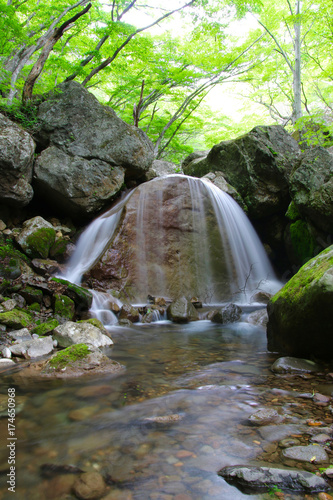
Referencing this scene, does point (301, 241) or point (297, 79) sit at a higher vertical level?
point (297, 79)

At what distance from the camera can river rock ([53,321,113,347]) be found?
15.3ft

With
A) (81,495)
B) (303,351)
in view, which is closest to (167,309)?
(303,351)

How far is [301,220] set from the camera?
35.8 feet

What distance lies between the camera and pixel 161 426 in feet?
7.79

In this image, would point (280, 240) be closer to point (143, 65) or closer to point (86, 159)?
point (86, 159)

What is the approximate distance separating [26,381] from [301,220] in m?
10.3

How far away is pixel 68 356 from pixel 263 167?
11.2 m

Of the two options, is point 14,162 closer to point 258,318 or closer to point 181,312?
point 181,312

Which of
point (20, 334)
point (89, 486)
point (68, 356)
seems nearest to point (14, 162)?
point (20, 334)

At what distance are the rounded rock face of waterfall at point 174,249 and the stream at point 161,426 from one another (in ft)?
17.4

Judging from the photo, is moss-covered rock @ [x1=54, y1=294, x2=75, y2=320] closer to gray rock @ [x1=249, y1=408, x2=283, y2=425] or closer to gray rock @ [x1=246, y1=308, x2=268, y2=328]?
gray rock @ [x1=246, y1=308, x2=268, y2=328]

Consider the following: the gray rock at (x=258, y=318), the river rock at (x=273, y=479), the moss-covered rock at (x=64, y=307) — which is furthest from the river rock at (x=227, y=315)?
the river rock at (x=273, y=479)

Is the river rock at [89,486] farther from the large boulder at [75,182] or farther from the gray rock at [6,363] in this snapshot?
the large boulder at [75,182]

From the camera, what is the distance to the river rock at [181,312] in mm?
7739
